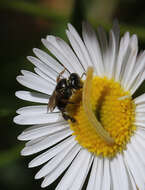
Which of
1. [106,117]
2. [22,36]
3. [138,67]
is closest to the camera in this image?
[138,67]

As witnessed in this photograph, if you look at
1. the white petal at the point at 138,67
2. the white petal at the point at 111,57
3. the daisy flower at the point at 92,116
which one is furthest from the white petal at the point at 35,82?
the white petal at the point at 138,67

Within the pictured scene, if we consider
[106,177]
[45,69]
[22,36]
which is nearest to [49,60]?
[45,69]

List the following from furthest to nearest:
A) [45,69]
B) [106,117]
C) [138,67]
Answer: [45,69] → [106,117] → [138,67]

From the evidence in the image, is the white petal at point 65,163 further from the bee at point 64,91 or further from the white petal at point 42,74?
the white petal at point 42,74

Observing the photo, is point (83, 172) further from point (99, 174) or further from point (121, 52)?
point (121, 52)

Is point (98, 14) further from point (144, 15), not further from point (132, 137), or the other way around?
point (132, 137)
